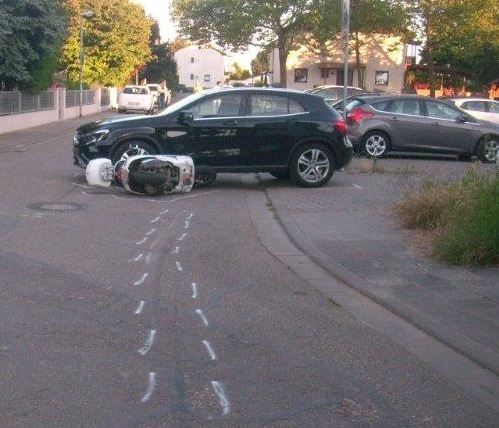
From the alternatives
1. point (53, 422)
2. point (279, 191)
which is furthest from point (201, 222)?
point (53, 422)

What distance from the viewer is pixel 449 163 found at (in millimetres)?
21500

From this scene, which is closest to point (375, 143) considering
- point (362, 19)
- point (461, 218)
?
point (461, 218)

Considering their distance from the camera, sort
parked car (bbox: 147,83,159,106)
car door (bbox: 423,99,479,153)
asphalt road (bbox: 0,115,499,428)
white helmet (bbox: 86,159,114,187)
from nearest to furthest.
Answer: asphalt road (bbox: 0,115,499,428)
white helmet (bbox: 86,159,114,187)
car door (bbox: 423,99,479,153)
parked car (bbox: 147,83,159,106)

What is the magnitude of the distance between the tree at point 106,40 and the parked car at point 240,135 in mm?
38381

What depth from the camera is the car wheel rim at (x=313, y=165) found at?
15953 millimetres

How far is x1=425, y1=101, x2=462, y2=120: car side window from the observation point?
2170 cm

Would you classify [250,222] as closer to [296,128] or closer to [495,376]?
[296,128]

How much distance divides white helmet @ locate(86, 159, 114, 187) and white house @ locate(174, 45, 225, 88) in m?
120

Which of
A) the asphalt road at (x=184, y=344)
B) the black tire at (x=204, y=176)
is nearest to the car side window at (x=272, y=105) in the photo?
the black tire at (x=204, y=176)

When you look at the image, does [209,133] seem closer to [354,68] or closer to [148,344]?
[148,344]

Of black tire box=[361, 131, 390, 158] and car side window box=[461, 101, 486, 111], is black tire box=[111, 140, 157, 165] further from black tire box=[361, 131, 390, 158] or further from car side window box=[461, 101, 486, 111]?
car side window box=[461, 101, 486, 111]

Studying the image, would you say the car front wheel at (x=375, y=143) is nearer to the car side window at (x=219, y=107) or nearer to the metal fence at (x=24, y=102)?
the car side window at (x=219, y=107)

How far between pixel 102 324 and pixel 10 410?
A: 6.20ft

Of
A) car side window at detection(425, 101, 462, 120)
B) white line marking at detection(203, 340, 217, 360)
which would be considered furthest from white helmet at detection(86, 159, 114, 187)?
car side window at detection(425, 101, 462, 120)
